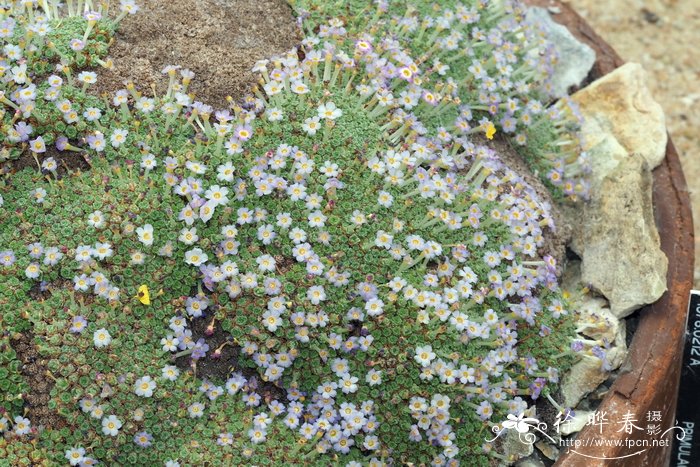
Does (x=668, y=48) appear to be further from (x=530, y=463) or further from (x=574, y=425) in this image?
(x=530, y=463)

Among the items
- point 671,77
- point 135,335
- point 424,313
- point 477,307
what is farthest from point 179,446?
point 671,77

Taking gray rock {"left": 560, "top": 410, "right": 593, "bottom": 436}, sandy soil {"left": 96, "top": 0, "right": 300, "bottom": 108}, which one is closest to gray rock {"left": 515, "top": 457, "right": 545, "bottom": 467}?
gray rock {"left": 560, "top": 410, "right": 593, "bottom": 436}

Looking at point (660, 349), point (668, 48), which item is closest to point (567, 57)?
point (660, 349)

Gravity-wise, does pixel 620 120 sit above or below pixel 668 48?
above

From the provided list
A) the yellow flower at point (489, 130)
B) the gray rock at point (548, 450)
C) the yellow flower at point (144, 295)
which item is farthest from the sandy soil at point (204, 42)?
the gray rock at point (548, 450)

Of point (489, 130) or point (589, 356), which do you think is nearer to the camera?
point (589, 356)

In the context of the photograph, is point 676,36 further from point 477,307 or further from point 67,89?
point 67,89

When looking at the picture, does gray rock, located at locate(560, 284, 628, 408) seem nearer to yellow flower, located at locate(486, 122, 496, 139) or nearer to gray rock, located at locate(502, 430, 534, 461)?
gray rock, located at locate(502, 430, 534, 461)
